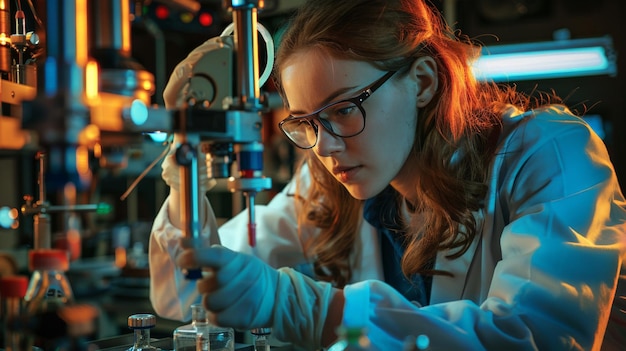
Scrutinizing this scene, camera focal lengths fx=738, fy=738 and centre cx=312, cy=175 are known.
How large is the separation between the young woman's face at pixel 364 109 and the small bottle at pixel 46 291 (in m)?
0.66

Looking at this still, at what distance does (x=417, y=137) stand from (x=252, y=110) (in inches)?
26.7

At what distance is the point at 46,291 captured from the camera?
2.96 ft

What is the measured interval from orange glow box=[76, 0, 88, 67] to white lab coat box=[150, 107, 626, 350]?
1.79 feet

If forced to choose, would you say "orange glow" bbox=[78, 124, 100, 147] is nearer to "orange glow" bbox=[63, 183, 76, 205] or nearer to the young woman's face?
"orange glow" bbox=[63, 183, 76, 205]

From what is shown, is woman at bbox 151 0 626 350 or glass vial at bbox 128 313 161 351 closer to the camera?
woman at bbox 151 0 626 350

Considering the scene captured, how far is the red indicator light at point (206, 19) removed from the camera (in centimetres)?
402

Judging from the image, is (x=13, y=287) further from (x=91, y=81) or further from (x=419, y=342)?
(x=419, y=342)

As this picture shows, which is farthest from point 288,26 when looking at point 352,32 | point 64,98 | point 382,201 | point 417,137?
point 64,98

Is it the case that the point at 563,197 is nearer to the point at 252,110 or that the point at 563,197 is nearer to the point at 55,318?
the point at 252,110

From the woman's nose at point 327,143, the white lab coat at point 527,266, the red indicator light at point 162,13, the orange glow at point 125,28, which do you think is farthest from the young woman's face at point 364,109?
the red indicator light at point 162,13

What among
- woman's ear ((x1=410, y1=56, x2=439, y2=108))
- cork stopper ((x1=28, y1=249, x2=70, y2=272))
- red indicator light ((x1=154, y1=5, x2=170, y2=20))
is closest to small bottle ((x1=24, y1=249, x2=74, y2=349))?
cork stopper ((x1=28, y1=249, x2=70, y2=272))

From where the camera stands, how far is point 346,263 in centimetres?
189

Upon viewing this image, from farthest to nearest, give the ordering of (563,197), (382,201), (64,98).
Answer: (382,201), (563,197), (64,98)

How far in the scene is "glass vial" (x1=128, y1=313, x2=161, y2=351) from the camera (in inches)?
49.4
